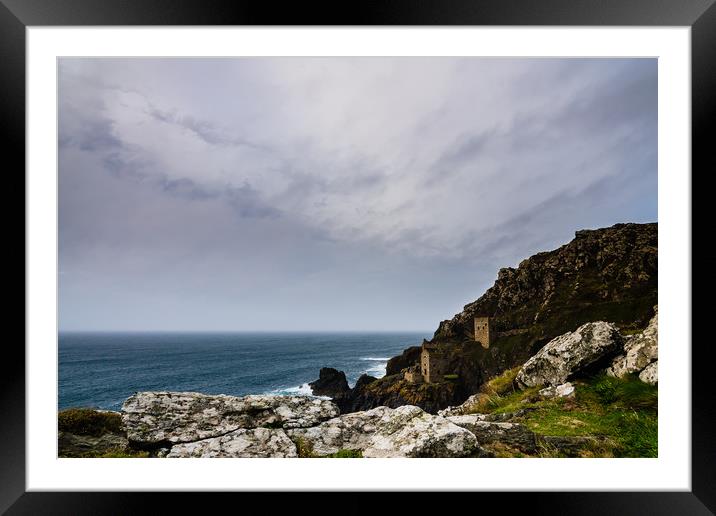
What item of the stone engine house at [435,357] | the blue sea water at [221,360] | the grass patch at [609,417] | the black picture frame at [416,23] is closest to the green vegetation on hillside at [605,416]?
the grass patch at [609,417]

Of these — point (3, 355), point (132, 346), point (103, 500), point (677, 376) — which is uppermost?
point (3, 355)

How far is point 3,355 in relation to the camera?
170 centimetres

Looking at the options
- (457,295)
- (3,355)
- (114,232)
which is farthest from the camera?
(457,295)

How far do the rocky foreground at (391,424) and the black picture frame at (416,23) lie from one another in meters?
0.33

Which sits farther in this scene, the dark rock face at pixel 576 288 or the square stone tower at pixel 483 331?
the square stone tower at pixel 483 331

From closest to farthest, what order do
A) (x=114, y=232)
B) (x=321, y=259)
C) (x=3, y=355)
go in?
(x=3, y=355) < (x=114, y=232) < (x=321, y=259)

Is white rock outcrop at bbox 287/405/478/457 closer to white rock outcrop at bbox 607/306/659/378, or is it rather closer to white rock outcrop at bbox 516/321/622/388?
white rock outcrop at bbox 516/321/622/388

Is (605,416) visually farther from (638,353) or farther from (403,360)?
(403,360)

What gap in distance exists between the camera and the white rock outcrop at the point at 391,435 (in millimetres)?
2109

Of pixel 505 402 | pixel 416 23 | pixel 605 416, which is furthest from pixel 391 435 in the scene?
Answer: pixel 416 23

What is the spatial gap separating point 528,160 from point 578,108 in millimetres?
655

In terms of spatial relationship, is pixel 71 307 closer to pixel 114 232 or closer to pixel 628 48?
pixel 114 232

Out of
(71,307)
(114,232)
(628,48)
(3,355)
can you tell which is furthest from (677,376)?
(71,307)

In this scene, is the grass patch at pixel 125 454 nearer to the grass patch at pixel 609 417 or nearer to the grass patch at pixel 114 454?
the grass patch at pixel 114 454
